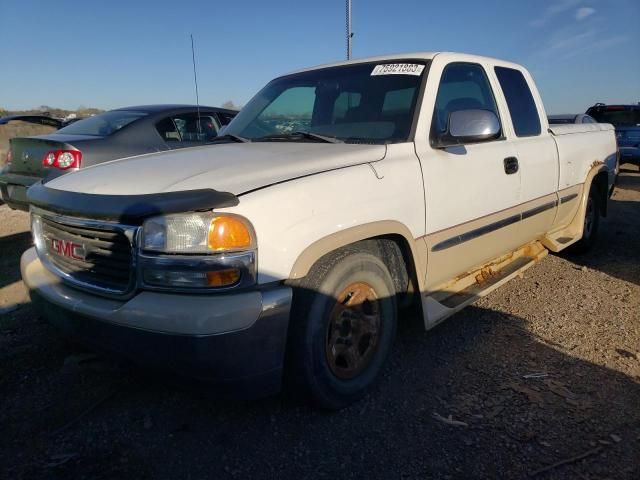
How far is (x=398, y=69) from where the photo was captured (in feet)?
10.4

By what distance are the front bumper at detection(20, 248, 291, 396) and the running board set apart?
1.15 meters

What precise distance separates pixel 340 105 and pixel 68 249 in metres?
1.99

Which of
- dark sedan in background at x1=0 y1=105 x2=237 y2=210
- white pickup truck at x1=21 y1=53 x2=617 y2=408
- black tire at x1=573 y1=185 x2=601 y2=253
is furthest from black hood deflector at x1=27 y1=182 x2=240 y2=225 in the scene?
black tire at x1=573 y1=185 x2=601 y2=253

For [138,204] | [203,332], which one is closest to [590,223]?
[203,332]

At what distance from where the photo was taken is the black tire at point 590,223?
5262mm

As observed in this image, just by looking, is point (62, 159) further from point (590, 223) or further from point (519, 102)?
point (590, 223)

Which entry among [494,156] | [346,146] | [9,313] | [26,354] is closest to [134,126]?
[9,313]

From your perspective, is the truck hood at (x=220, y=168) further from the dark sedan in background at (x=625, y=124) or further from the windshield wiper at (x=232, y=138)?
the dark sedan in background at (x=625, y=124)

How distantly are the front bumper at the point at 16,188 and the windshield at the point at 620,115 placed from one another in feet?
42.5

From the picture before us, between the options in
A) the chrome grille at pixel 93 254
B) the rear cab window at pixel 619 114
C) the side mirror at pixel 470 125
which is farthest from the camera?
the rear cab window at pixel 619 114

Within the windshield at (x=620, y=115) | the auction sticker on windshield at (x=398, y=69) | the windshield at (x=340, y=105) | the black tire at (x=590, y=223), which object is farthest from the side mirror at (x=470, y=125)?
the windshield at (x=620, y=115)

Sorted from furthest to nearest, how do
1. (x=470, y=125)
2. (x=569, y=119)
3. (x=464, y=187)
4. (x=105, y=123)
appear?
(x=569, y=119) < (x=105, y=123) < (x=464, y=187) < (x=470, y=125)

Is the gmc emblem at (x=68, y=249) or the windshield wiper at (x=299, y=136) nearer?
the gmc emblem at (x=68, y=249)

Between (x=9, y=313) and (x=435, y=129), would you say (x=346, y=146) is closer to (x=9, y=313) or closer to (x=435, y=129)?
(x=435, y=129)
